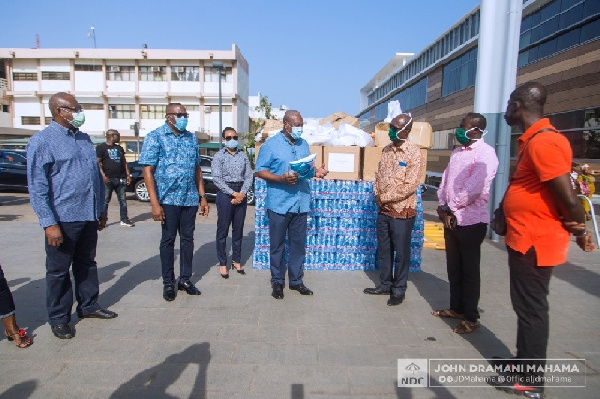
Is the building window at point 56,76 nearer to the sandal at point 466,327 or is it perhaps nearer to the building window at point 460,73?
the building window at point 460,73

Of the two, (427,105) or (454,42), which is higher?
(454,42)

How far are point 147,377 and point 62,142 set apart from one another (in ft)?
6.59

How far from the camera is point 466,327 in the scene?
3475 millimetres

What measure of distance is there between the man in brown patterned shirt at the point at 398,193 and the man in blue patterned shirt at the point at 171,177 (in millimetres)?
2010

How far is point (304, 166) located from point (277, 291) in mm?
1429

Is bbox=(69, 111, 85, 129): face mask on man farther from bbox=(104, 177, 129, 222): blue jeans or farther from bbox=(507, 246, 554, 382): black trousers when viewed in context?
bbox=(104, 177, 129, 222): blue jeans

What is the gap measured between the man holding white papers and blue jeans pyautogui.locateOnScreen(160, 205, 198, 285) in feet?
2.84

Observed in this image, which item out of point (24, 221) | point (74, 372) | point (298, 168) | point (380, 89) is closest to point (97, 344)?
point (74, 372)

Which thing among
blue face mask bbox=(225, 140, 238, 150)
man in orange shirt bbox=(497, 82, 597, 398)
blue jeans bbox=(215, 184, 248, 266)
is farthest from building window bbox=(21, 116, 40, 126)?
man in orange shirt bbox=(497, 82, 597, 398)

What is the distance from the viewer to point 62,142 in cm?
324

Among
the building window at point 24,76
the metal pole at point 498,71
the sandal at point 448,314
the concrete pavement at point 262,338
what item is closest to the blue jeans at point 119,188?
the concrete pavement at point 262,338

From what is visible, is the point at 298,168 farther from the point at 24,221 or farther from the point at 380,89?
the point at 380,89

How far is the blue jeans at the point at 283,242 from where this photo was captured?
168 inches

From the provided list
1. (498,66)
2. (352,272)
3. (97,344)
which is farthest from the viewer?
(498,66)
